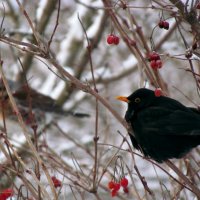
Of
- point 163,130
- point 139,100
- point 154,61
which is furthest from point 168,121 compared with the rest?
point 154,61

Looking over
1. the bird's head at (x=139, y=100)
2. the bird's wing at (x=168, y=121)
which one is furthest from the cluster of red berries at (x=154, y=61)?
the bird's head at (x=139, y=100)

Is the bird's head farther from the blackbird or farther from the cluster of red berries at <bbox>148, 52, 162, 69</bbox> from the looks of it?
the cluster of red berries at <bbox>148, 52, 162, 69</bbox>

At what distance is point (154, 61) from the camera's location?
3104 millimetres

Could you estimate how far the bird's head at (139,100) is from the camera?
384 centimetres

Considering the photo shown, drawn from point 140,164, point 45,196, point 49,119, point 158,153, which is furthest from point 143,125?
point 140,164

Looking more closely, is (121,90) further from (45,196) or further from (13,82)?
(45,196)

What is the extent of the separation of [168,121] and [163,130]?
0.24 ft

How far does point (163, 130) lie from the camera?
3.65 meters

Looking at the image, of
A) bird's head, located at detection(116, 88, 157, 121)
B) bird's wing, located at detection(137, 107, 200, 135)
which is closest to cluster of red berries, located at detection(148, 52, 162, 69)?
bird's wing, located at detection(137, 107, 200, 135)

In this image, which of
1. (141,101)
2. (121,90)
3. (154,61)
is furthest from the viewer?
(121,90)

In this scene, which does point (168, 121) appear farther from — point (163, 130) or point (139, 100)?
point (139, 100)

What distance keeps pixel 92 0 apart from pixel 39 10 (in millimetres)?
1026

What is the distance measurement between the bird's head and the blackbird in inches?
2.1

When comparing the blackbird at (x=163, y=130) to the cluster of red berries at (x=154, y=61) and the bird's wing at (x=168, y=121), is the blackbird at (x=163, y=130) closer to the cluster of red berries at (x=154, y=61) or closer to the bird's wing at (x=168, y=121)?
the bird's wing at (x=168, y=121)
